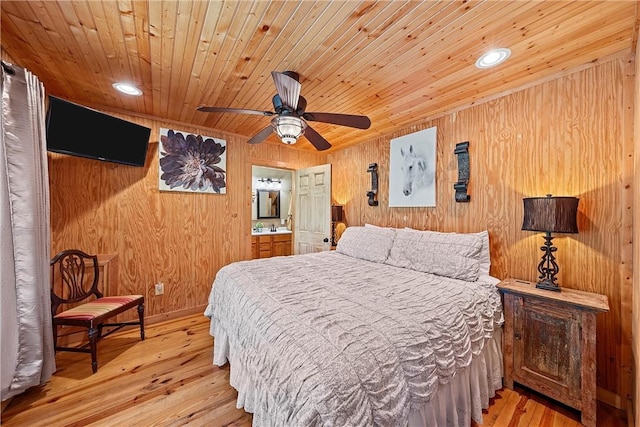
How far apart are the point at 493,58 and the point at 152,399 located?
11.3 feet

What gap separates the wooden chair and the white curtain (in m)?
0.23

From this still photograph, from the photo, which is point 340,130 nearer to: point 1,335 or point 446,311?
point 446,311

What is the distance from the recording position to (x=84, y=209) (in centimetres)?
258

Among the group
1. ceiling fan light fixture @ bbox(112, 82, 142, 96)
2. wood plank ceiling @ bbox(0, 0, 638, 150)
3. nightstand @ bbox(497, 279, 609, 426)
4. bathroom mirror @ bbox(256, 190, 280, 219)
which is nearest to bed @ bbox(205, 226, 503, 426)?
nightstand @ bbox(497, 279, 609, 426)

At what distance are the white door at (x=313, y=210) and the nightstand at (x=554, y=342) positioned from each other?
2263mm

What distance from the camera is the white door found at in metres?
3.65

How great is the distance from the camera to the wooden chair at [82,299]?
2.03 m

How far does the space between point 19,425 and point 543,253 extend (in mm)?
3840

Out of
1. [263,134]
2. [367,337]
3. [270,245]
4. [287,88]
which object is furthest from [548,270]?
[270,245]

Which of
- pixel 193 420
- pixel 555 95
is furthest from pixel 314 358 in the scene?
pixel 555 95

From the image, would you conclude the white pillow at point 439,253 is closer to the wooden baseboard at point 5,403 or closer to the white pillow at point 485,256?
the white pillow at point 485,256

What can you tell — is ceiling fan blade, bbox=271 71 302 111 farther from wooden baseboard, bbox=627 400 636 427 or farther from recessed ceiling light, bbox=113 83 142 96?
wooden baseboard, bbox=627 400 636 427

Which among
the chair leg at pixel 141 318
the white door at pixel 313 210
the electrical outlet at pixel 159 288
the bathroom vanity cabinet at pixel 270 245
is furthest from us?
the bathroom vanity cabinet at pixel 270 245

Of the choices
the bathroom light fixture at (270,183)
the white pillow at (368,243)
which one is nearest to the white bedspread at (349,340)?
the white pillow at (368,243)
